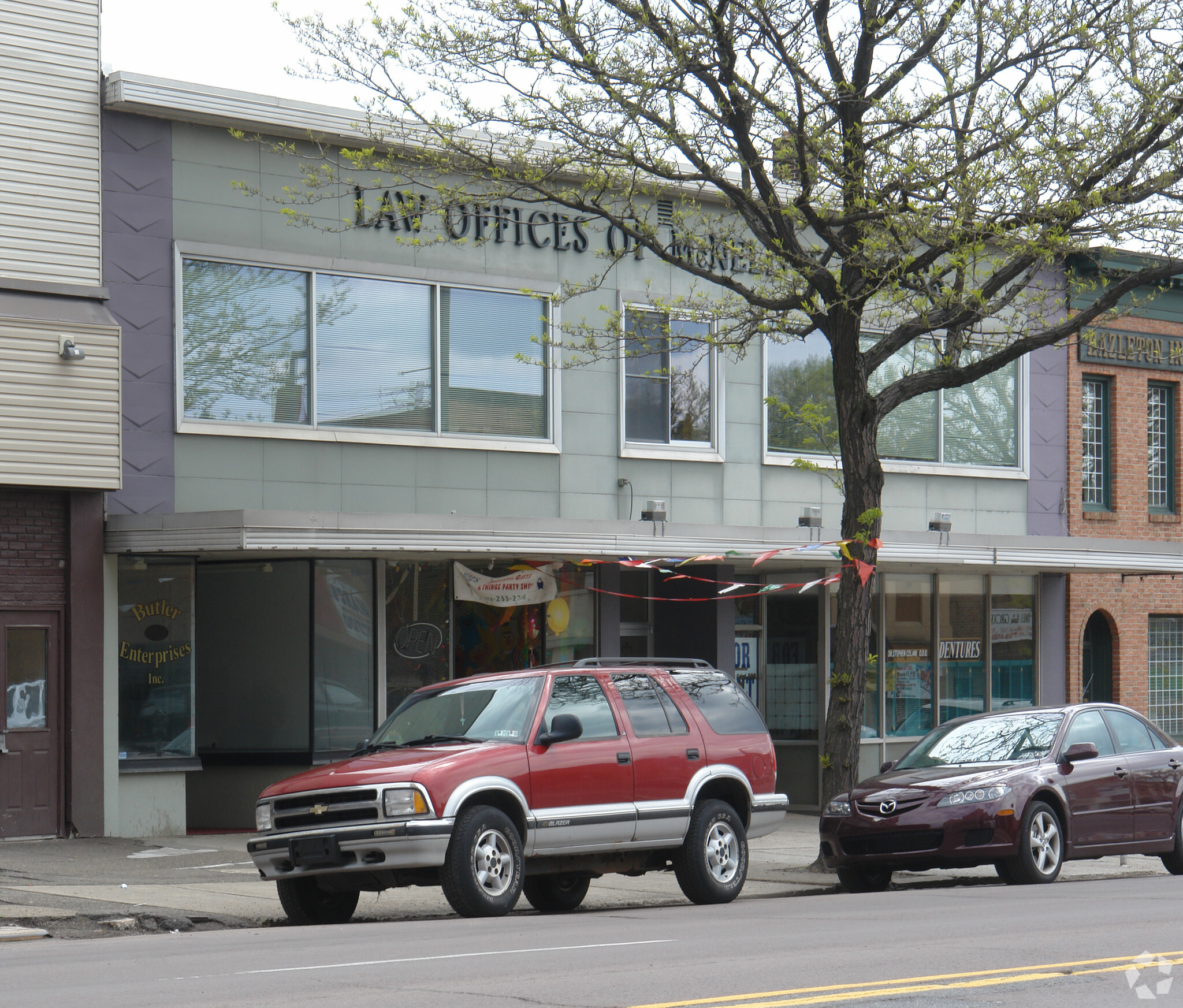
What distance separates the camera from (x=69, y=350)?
15.8m

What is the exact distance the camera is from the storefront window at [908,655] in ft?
73.4

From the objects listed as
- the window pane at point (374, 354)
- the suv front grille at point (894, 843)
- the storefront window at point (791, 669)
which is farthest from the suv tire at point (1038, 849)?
the storefront window at point (791, 669)

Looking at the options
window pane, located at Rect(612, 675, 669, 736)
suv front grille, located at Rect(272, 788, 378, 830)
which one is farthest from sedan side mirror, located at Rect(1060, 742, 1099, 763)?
suv front grille, located at Rect(272, 788, 378, 830)

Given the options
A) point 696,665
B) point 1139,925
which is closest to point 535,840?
point 696,665

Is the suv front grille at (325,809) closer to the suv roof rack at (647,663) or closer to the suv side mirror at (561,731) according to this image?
the suv side mirror at (561,731)

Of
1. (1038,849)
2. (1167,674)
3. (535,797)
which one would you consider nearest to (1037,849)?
(1038,849)

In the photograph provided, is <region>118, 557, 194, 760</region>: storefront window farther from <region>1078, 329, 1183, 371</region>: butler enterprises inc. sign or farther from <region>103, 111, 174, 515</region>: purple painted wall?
<region>1078, 329, 1183, 371</region>: butler enterprises inc. sign

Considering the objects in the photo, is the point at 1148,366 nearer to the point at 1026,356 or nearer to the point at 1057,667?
the point at 1026,356

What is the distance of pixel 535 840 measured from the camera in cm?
1129

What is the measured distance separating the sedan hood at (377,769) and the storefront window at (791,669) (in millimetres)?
11129

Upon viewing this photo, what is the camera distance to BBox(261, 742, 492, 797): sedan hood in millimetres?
10805

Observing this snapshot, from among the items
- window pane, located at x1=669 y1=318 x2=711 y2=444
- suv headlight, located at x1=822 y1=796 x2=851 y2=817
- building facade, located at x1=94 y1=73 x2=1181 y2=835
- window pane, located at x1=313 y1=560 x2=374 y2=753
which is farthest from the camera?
window pane, located at x1=669 y1=318 x2=711 y2=444

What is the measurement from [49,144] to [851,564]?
9027 mm

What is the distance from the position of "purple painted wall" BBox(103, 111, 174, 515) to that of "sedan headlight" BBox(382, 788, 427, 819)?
22.9 ft
